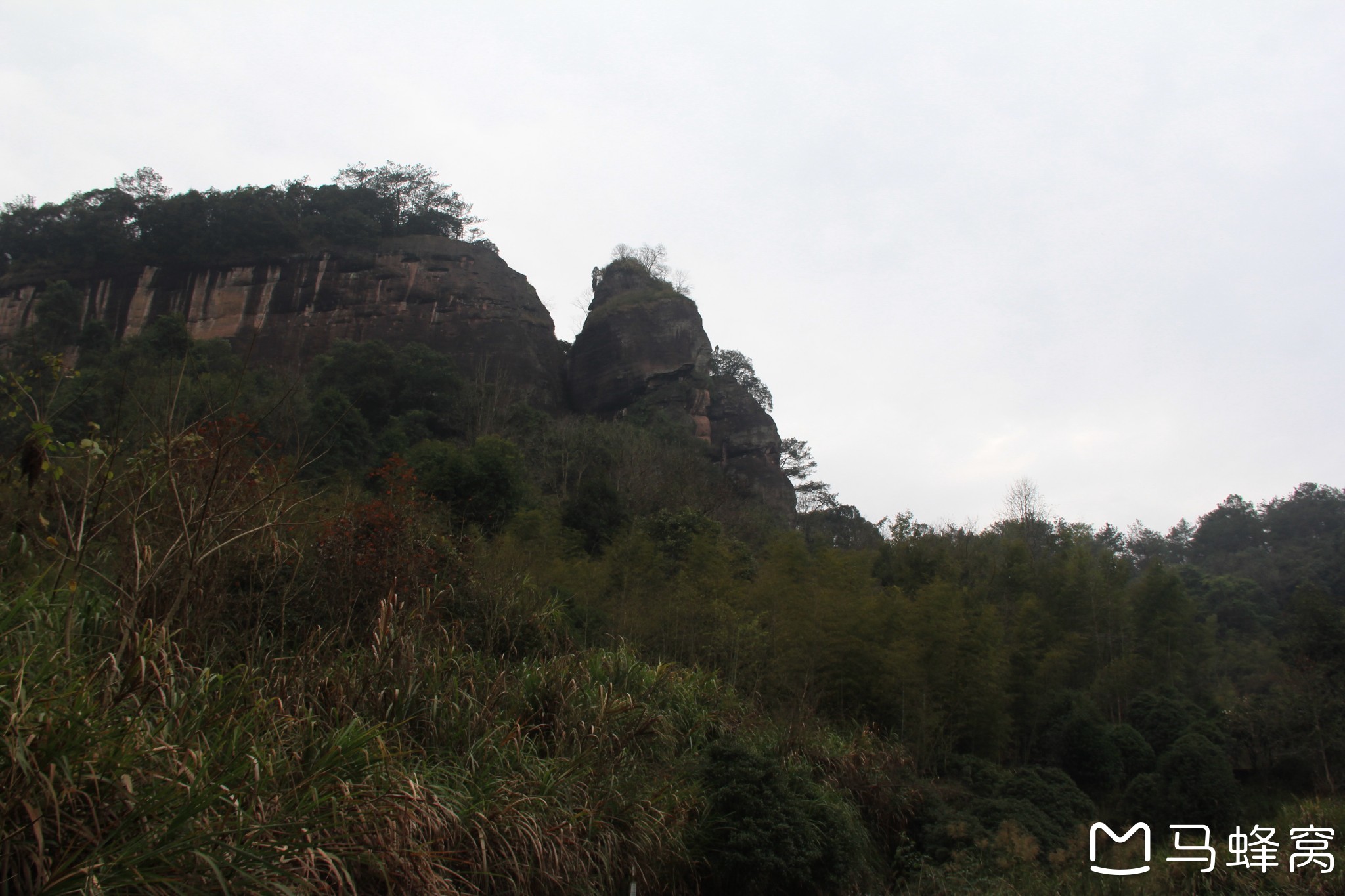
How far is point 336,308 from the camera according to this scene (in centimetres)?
3912

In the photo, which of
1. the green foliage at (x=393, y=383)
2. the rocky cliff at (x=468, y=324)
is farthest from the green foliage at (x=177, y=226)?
the green foliage at (x=393, y=383)

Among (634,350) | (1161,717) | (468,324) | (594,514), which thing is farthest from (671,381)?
(1161,717)

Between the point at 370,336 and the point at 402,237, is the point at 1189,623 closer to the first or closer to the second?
the point at 370,336

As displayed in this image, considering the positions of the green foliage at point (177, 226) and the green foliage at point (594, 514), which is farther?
the green foliage at point (177, 226)

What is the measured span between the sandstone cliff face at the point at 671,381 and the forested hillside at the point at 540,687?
14.5 meters

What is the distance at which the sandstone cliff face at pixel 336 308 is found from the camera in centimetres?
3819

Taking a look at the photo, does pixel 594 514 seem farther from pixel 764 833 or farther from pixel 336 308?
pixel 336 308

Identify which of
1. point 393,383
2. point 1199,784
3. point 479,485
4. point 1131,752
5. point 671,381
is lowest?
point 1199,784

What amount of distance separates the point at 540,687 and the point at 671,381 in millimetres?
34086

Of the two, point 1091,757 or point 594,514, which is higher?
point 594,514

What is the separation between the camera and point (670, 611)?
1281 cm

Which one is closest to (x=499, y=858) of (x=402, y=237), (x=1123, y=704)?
(x=1123, y=704)

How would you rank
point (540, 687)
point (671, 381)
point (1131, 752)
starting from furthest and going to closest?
1. point (671, 381)
2. point (1131, 752)
3. point (540, 687)

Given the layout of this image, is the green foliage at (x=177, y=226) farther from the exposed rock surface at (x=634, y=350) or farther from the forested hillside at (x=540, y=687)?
the forested hillside at (x=540, y=687)
